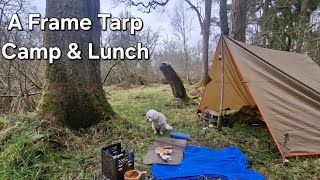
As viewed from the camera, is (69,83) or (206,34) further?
(206,34)

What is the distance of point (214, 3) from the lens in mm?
10367

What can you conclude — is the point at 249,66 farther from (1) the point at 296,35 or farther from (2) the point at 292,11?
(2) the point at 292,11

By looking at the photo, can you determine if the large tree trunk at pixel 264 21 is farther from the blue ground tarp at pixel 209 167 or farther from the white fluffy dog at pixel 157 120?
the blue ground tarp at pixel 209 167

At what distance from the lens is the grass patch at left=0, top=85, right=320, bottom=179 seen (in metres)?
2.21

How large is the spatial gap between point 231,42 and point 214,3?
764 cm

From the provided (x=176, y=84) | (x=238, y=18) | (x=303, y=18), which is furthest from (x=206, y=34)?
(x=238, y=18)

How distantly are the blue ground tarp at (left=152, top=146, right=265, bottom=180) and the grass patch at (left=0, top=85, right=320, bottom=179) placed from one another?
0.54ft

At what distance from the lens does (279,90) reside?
10.1 feet

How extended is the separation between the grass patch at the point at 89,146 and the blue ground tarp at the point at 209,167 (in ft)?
0.54

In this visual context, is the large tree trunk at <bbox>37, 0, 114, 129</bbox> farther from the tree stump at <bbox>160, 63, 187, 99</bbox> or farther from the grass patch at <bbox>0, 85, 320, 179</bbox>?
the tree stump at <bbox>160, 63, 187, 99</bbox>

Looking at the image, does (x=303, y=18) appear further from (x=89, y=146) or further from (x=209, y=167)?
(x=89, y=146)

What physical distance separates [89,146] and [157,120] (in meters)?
0.99

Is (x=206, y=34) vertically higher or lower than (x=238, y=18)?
higher

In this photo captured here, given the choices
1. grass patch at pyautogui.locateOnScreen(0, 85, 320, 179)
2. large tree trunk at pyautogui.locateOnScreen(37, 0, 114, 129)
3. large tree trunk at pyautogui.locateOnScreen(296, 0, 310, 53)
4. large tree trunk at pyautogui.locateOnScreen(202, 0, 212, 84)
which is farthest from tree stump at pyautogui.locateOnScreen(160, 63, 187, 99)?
large tree trunk at pyautogui.locateOnScreen(296, 0, 310, 53)
